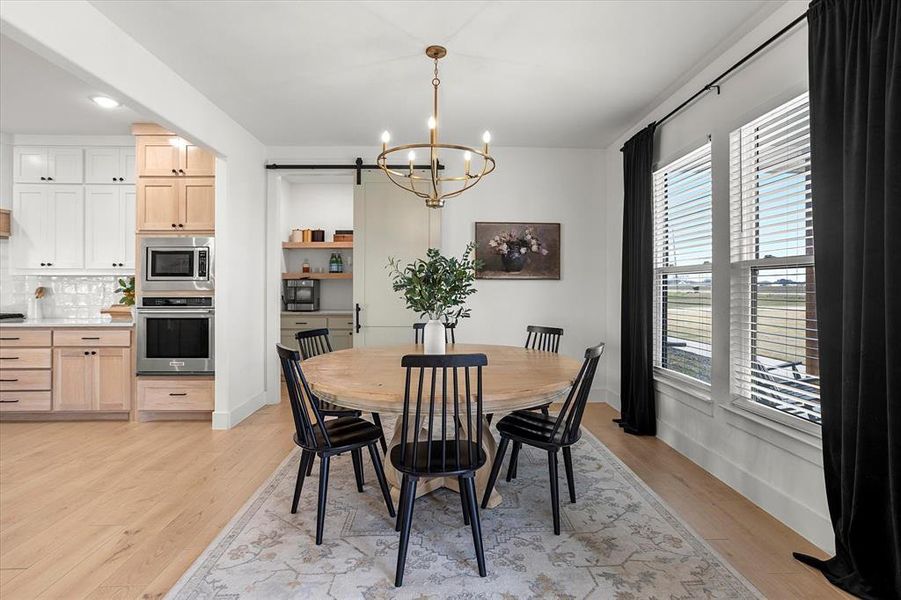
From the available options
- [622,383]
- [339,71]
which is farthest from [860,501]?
[339,71]

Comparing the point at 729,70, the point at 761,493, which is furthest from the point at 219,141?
the point at 761,493

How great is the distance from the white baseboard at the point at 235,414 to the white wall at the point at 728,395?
11.8 feet

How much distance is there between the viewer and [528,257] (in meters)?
4.84

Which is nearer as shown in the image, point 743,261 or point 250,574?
point 250,574

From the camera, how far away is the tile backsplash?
4.74 m

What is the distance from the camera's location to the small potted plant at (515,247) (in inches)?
189

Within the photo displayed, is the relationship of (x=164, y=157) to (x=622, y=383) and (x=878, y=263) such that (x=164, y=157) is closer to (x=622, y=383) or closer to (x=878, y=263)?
(x=622, y=383)

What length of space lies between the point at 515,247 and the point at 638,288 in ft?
4.69

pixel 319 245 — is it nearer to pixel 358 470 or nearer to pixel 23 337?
pixel 23 337

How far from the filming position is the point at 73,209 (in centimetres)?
456

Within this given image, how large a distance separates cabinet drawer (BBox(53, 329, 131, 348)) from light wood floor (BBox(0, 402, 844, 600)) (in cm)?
72

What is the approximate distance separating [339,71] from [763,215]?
110 inches

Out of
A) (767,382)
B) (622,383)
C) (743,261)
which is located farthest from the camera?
(622,383)

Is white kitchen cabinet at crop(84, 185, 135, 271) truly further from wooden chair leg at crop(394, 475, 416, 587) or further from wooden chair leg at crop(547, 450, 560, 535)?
wooden chair leg at crop(547, 450, 560, 535)
